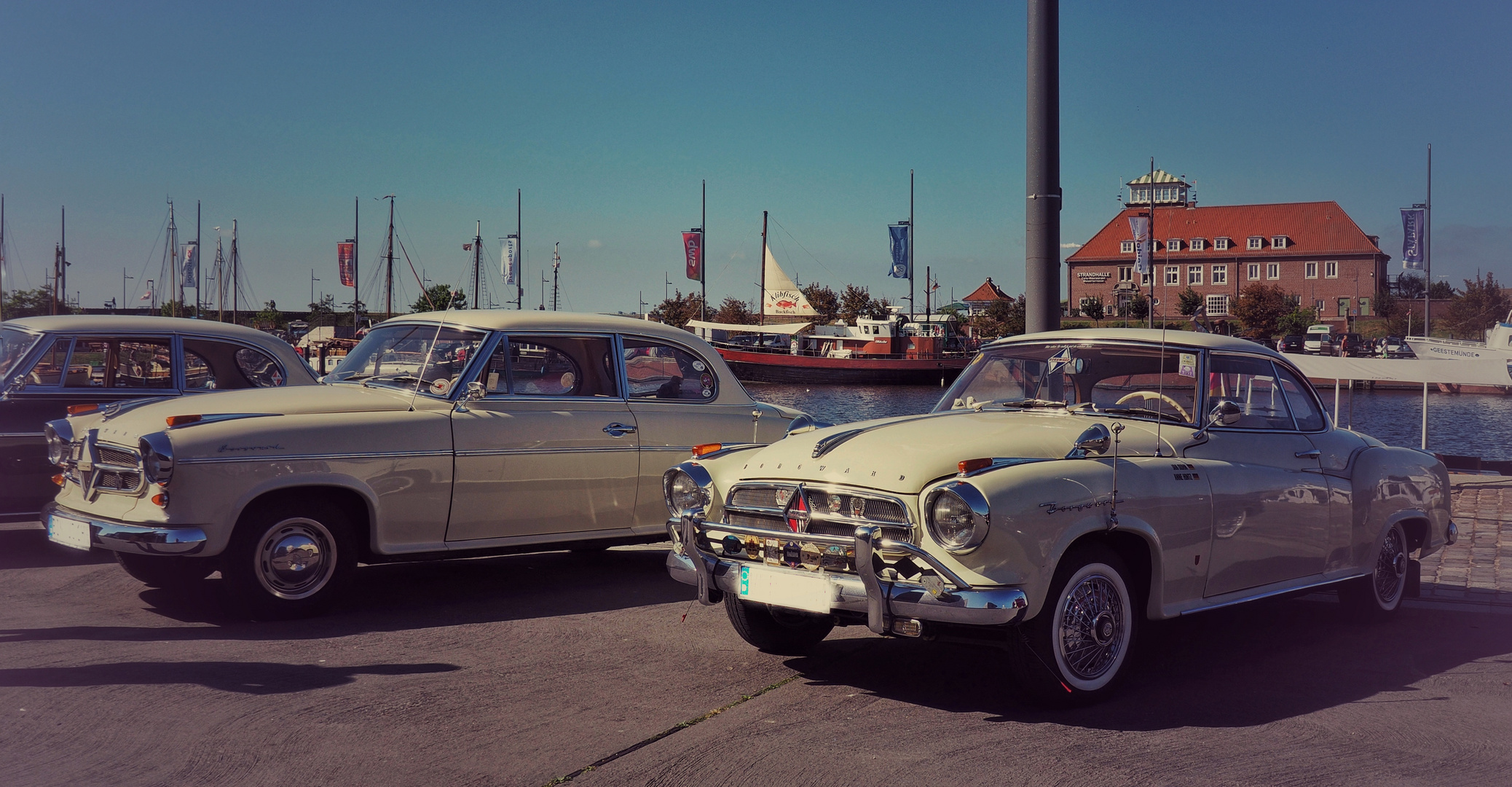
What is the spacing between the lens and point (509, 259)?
46.4 meters

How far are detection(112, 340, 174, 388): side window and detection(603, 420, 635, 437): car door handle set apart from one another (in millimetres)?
3621

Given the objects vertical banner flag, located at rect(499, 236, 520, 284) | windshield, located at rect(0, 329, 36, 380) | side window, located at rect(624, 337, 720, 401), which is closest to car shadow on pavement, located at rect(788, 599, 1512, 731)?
side window, located at rect(624, 337, 720, 401)

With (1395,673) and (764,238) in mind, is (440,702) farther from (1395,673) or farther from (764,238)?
(764,238)

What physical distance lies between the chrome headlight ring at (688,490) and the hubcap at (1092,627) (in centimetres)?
170

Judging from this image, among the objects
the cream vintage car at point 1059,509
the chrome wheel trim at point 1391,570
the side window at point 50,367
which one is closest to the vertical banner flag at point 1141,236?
the chrome wheel trim at point 1391,570

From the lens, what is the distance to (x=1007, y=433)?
17.6ft

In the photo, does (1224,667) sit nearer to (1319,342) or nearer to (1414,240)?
(1414,240)

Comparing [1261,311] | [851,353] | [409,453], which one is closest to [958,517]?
[409,453]

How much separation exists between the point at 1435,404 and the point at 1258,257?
171 feet

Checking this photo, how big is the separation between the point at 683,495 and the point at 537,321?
237 cm

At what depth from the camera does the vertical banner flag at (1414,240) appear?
54.8 meters

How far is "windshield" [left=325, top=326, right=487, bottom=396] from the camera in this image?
7320 millimetres

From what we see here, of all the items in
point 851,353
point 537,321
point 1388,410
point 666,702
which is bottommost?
point 666,702

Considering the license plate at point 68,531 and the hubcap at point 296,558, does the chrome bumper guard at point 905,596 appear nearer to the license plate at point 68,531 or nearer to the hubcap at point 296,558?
the hubcap at point 296,558
